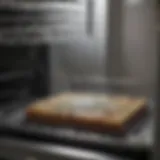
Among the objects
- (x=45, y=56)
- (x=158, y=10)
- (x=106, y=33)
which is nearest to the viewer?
(x=158, y=10)

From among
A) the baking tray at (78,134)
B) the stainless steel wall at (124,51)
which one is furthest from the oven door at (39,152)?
the stainless steel wall at (124,51)

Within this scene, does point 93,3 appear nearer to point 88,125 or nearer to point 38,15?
point 38,15

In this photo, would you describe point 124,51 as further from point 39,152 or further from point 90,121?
point 39,152

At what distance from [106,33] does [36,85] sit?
236mm

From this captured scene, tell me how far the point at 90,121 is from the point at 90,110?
0.05 metres

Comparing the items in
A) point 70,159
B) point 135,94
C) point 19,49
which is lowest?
point 70,159

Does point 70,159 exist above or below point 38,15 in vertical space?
below

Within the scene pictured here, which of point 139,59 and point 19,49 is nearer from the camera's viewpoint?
point 139,59

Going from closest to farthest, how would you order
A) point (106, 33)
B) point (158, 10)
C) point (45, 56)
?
point (158, 10) → point (106, 33) → point (45, 56)

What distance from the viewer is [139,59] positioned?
→ 0.82 metres

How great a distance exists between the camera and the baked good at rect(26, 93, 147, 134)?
2.71 feet

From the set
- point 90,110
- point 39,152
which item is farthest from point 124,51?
point 39,152

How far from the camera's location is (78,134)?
2.76ft

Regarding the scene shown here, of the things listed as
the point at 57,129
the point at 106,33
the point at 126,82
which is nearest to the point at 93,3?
the point at 106,33
